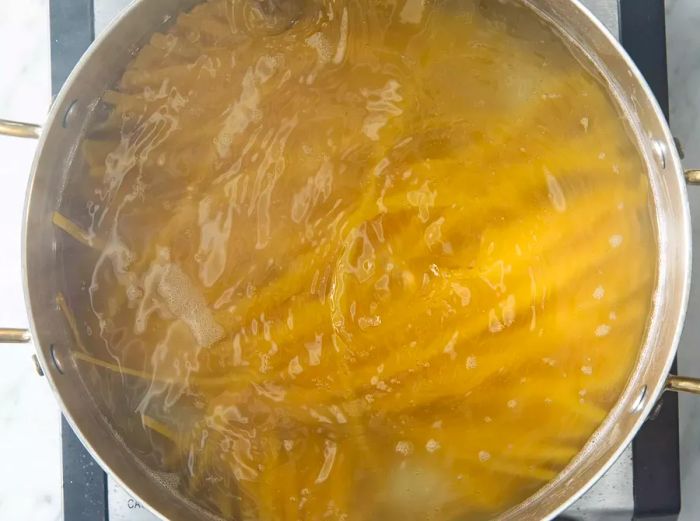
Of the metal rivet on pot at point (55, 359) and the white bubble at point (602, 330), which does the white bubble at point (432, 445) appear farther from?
the metal rivet on pot at point (55, 359)

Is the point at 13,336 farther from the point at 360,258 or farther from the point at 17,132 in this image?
the point at 360,258

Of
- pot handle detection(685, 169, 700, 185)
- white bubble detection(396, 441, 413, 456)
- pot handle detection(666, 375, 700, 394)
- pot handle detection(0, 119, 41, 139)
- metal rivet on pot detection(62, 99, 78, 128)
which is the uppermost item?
metal rivet on pot detection(62, 99, 78, 128)

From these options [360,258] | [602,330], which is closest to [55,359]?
[360,258]

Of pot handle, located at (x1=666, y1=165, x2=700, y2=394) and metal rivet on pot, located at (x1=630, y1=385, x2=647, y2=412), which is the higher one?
pot handle, located at (x1=666, y1=165, x2=700, y2=394)

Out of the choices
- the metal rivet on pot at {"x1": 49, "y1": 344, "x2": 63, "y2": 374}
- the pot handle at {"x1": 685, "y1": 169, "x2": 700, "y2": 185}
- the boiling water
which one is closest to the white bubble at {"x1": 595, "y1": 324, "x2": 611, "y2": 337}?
the boiling water

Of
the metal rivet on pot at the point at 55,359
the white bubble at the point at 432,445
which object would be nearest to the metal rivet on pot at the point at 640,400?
the white bubble at the point at 432,445

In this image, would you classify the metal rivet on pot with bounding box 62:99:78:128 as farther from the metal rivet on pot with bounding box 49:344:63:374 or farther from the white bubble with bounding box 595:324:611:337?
the white bubble with bounding box 595:324:611:337

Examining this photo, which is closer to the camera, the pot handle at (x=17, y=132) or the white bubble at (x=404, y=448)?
the pot handle at (x=17, y=132)

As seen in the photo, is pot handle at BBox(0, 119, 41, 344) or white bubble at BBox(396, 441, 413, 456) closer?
pot handle at BBox(0, 119, 41, 344)
